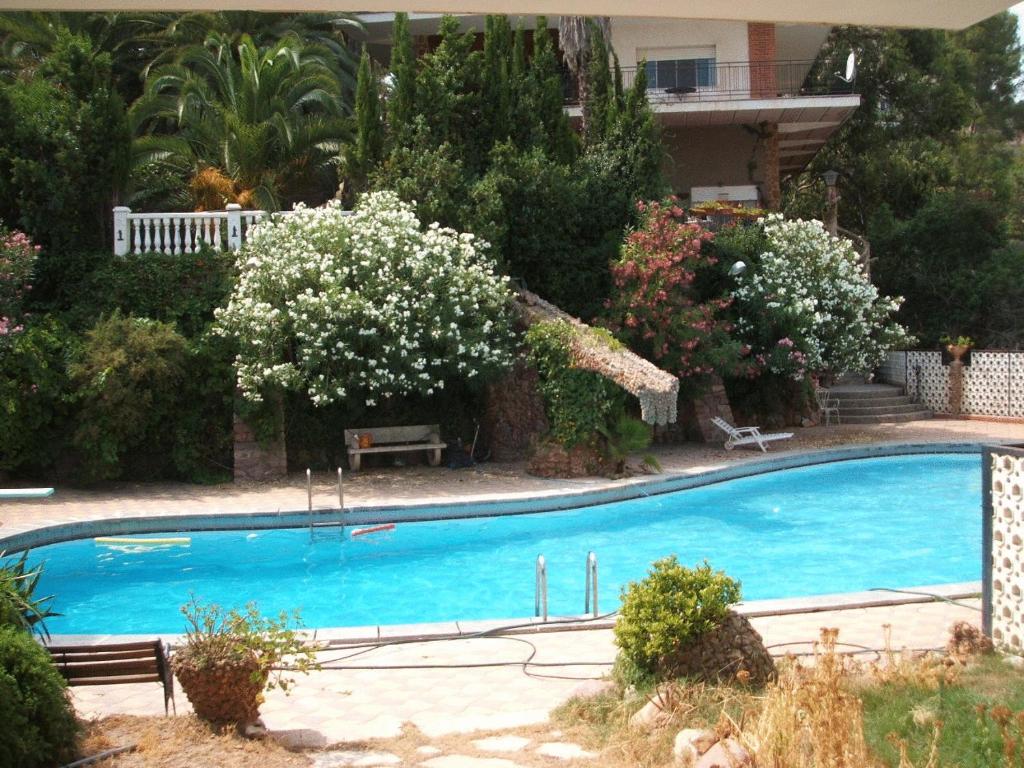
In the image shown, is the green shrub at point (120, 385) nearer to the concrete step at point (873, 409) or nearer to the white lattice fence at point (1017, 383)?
the concrete step at point (873, 409)

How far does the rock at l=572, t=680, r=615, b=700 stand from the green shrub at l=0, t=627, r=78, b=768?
2.72 m

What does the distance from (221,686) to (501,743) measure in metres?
1.47

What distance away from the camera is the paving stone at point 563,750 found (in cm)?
534

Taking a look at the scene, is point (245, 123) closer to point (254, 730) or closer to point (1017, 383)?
point (1017, 383)

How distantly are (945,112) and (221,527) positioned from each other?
27.7 meters

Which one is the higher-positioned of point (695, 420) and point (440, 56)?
point (440, 56)

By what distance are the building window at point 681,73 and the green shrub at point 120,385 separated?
1633 centimetres

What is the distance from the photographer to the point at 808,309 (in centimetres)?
1967

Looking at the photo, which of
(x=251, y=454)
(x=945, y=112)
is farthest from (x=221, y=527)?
(x=945, y=112)

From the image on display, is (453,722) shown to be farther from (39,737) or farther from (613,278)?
(613,278)

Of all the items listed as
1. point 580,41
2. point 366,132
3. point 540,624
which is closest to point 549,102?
point 580,41

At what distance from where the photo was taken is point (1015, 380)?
2214 centimetres

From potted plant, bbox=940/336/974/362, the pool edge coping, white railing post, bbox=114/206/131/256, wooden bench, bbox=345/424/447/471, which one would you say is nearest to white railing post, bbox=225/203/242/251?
white railing post, bbox=114/206/131/256

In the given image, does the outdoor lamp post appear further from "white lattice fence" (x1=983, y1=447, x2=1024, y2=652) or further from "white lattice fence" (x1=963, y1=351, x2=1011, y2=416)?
"white lattice fence" (x1=983, y1=447, x2=1024, y2=652)
